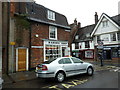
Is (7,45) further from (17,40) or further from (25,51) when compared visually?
(25,51)

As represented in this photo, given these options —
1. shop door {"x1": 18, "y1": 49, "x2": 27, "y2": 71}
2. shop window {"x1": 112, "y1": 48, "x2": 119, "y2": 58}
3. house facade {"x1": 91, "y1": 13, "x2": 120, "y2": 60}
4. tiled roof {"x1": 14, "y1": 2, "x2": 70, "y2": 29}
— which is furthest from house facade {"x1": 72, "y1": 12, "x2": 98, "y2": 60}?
shop door {"x1": 18, "y1": 49, "x2": 27, "y2": 71}

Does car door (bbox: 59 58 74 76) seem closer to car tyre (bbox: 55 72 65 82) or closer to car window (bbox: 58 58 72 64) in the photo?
car window (bbox: 58 58 72 64)

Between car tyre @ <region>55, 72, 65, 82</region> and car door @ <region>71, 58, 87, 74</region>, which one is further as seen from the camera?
car door @ <region>71, 58, 87, 74</region>

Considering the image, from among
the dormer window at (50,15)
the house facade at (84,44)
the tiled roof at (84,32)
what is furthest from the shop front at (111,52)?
the dormer window at (50,15)

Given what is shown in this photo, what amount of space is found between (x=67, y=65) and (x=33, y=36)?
5700 mm

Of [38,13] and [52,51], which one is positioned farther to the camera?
[52,51]

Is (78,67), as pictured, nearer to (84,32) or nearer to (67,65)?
(67,65)

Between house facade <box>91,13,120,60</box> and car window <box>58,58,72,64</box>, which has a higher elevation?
house facade <box>91,13,120,60</box>

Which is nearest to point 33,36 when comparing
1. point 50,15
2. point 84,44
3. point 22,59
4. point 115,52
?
point 22,59

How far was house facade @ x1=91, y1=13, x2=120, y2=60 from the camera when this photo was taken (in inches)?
779

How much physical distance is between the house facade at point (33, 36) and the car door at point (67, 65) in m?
4.78

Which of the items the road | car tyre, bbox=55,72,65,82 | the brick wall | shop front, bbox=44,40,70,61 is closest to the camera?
the road

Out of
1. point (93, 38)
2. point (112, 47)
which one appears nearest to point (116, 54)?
point (112, 47)

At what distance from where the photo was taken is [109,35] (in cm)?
2117
